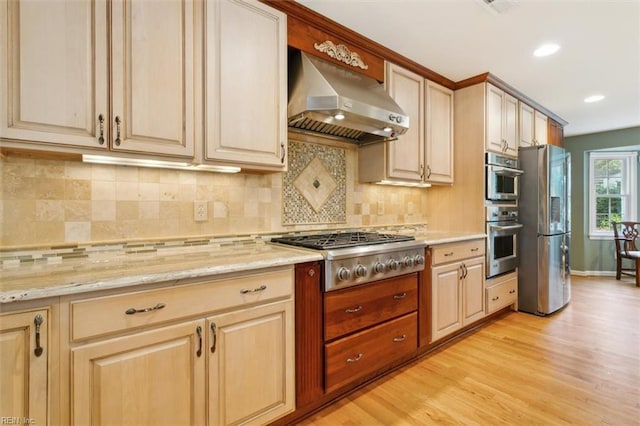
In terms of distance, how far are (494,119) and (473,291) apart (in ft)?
5.69

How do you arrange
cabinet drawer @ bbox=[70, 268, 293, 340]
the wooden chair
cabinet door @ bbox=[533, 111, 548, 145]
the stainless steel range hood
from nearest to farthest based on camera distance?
1. cabinet drawer @ bbox=[70, 268, 293, 340]
2. the stainless steel range hood
3. cabinet door @ bbox=[533, 111, 548, 145]
4. the wooden chair

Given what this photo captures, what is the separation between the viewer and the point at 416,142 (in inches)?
109

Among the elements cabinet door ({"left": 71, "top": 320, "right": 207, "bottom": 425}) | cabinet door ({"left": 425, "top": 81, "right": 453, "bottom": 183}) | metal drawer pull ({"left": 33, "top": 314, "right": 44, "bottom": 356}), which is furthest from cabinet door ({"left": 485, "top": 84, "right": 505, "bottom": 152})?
metal drawer pull ({"left": 33, "top": 314, "right": 44, "bottom": 356})

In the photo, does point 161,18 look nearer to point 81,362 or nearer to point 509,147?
point 81,362

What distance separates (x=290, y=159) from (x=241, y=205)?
525mm

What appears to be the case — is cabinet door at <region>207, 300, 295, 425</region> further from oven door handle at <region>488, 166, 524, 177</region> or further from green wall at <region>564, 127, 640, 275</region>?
green wall at <region>564, 127, 640, 275</region>

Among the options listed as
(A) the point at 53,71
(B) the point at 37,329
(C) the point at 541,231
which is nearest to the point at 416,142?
(C) the point at 541,231

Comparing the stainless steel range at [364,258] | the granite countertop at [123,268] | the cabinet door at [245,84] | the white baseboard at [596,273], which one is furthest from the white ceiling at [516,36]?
the white baseboard at [596,273]

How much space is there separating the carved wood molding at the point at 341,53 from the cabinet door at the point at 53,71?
49.7 inches

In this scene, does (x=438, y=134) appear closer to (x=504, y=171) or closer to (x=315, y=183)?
(x=504, y=171)

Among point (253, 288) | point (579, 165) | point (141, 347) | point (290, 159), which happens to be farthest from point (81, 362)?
point (579, 165)

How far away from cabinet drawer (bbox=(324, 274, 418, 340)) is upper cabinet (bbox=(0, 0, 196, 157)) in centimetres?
116

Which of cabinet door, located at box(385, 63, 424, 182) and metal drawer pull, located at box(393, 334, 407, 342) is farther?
cabinet door, located at box(385, 63, 424, 182)

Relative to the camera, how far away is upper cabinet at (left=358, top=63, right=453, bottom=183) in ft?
8.45
